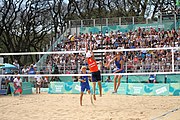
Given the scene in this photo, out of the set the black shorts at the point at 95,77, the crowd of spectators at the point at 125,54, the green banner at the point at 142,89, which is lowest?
the green banner at the point at 142,89

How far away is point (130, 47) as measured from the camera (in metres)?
22.8

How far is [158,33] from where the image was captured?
910 inches

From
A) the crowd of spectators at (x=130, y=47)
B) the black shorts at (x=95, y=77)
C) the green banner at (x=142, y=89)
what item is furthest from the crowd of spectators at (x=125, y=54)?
the black shorts at (x=95, y=77)

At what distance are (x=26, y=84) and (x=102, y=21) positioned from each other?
945 cm

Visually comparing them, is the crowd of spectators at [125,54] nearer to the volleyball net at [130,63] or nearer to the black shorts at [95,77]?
the volleyball net at [130,63]

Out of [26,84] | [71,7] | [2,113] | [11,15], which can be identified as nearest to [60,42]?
[26,84]

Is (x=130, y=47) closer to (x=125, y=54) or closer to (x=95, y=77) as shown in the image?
(x=125, y=54)

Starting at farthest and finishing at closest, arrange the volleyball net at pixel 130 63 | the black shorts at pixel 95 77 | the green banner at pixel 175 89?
1. the volleyball net at pixel 130 63
2. the green banner at pixel 175 89
3. the black shorts at pixel 95 77

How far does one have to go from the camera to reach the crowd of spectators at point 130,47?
63.3ft

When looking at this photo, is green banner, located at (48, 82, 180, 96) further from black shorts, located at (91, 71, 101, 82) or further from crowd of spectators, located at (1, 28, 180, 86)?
black shorts, located at (91, 71, 101, 82)

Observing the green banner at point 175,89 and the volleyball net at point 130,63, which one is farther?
the volleyball net at point 130,63

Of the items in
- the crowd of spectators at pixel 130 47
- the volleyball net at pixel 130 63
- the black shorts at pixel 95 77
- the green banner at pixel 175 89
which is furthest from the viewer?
the crowd of spectators at pixel 130 47

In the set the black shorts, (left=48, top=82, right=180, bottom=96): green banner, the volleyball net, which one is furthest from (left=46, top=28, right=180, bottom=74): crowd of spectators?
the black shorts

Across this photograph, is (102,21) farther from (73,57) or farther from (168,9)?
(168,9)
